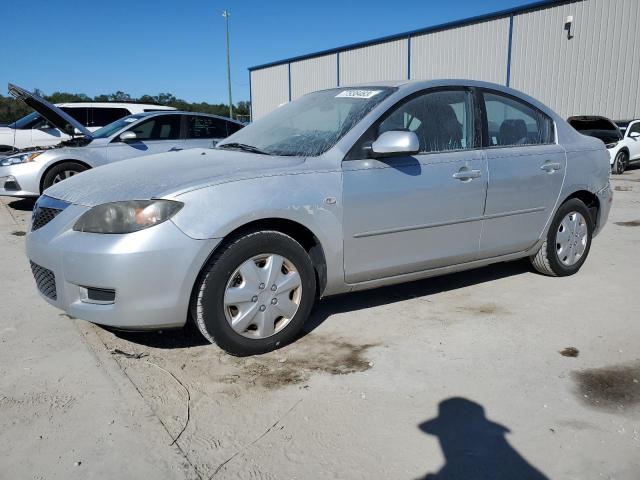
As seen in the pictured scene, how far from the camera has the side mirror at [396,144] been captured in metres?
3.32

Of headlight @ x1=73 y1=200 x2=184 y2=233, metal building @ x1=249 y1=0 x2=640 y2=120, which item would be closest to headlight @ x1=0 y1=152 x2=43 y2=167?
headlight @ x1=73 y1=200 x2=184 y2=233

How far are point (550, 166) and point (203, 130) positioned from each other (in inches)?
229

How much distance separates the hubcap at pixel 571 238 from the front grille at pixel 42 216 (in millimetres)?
3725

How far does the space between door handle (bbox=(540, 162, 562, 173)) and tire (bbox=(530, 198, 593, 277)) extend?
350 mm

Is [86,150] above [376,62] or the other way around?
the other way around

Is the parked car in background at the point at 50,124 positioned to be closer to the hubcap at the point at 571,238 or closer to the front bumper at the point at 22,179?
the front bumper at the point at 22,179

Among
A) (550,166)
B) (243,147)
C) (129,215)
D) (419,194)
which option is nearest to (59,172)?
(243,147)

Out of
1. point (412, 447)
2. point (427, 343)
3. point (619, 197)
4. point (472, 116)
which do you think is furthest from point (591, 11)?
point (412, 447)

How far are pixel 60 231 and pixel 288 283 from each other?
126 cm

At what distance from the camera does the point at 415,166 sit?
361cm

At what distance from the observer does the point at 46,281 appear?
3.14 meters

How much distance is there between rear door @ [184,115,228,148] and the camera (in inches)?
337

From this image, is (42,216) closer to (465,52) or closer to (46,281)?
(46,281)

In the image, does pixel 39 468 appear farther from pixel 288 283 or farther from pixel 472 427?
pixel 472 427
